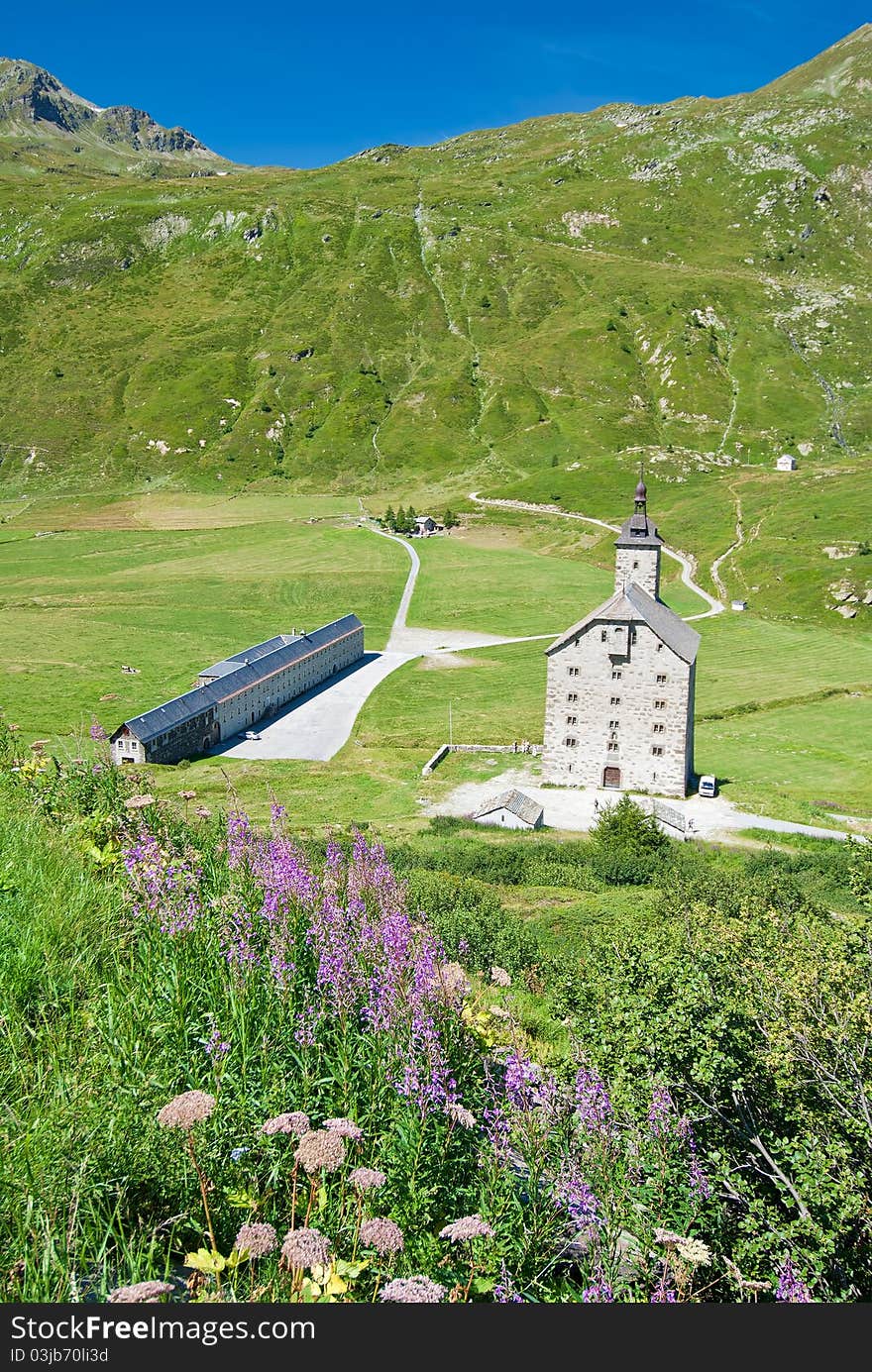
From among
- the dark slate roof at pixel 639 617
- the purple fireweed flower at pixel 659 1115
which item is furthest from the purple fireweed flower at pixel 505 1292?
the dark slate roof at pixel 639 617

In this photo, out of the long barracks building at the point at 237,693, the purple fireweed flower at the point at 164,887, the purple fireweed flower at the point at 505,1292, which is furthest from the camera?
the long barracks building at the point at 237,693

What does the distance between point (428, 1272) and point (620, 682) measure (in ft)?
206

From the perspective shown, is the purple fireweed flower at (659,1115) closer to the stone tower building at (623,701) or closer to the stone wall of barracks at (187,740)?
the stone tower building at (623,701)

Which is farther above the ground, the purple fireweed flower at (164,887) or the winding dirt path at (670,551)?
the winding dirt path at (670,551)

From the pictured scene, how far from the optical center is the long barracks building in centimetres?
7412

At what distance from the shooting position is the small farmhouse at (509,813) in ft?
195

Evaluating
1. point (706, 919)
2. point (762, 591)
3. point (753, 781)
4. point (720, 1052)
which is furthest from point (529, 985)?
point (762, 591)

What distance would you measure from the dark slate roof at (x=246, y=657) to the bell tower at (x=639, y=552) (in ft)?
128

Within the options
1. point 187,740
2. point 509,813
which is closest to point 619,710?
point 509,813

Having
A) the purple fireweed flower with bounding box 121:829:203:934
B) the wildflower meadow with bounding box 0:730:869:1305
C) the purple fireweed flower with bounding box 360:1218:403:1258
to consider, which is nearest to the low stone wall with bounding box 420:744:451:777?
the wildflower meadow with bounding box 0:730:869:1305

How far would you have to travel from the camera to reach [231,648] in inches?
4355

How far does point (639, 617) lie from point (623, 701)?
668 centimetres

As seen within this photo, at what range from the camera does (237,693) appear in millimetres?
86812

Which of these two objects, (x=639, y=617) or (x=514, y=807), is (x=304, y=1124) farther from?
(x=639, y=617)
